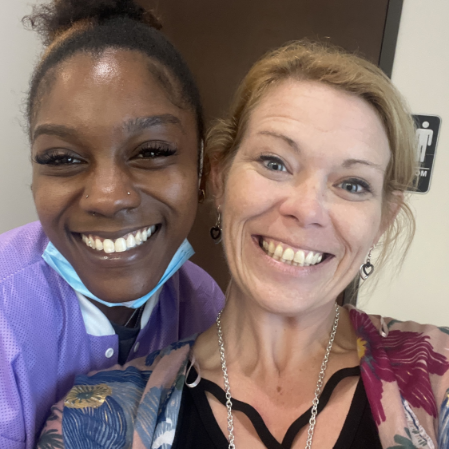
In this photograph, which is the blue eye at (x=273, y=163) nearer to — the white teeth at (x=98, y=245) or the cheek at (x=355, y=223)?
the cheek at (x=355, y=223)

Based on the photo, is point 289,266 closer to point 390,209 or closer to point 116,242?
point 390,209

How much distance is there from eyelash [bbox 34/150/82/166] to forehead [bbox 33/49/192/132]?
0.24 feet

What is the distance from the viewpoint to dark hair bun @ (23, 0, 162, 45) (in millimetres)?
912

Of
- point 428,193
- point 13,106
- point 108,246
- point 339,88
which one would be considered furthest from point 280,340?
point 13,106

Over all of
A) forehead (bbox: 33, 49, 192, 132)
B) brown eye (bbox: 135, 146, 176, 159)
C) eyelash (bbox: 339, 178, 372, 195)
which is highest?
forehead (bbox: 33, 49, 192, 132)

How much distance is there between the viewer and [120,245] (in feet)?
2.81

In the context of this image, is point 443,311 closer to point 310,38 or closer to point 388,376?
point 388,376

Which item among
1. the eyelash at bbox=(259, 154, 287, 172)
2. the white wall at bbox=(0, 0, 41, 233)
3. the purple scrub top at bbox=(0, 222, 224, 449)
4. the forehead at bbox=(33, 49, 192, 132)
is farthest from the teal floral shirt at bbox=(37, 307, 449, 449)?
the white wall at bbox=(0, 0, 41, 233)

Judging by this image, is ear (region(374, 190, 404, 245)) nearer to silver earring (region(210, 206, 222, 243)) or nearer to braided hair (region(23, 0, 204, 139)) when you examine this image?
silver earring (region(210, 206, 222, 243))

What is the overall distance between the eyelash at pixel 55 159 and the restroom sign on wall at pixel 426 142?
1.25m

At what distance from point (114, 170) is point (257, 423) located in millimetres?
606

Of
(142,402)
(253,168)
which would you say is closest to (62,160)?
(253,168)

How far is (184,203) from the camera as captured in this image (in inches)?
34.4

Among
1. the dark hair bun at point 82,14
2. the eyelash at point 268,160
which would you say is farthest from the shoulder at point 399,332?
the dark hair bun at point 82,14
